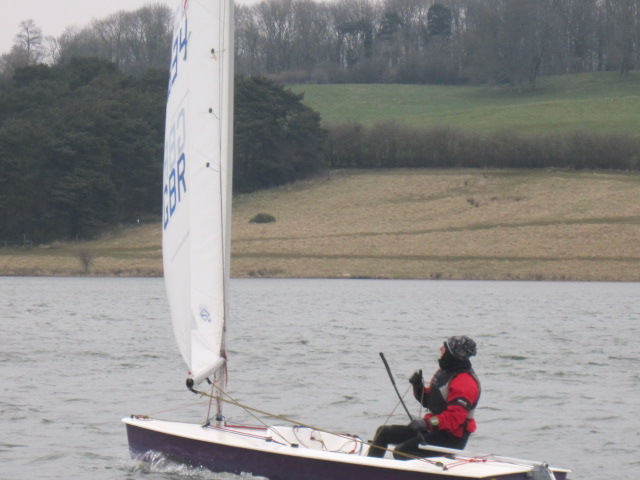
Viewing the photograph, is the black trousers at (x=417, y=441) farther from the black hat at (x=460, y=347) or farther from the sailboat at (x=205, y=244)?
the black hat at (x=460, y=347)

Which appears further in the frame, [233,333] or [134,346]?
[233,333]

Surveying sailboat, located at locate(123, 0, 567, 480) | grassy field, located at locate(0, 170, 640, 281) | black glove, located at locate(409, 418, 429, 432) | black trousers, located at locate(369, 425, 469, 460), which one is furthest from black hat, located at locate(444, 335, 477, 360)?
grassy field, located at locate(0, 170, 640, 281)

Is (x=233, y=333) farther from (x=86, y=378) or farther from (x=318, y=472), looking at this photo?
(x=318, y=472)

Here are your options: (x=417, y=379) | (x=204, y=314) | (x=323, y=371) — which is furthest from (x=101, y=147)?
(x=417, y=379)

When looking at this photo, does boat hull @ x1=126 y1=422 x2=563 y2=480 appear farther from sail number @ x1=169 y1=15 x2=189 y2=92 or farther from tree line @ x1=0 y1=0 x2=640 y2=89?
tree line @ x1=0 y1=0 x2=640 y2=89

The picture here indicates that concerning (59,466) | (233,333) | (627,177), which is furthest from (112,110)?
(59,466)

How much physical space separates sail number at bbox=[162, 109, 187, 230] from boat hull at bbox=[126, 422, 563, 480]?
2.42 meters

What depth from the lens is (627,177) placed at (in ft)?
261

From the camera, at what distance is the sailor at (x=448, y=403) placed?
11.2 meters

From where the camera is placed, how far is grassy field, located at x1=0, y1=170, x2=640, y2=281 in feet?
203

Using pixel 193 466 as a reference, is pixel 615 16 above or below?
above

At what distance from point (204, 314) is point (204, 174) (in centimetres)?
150

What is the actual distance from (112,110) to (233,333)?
156ft

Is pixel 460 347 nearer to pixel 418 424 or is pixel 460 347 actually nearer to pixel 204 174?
pixel 418 424
